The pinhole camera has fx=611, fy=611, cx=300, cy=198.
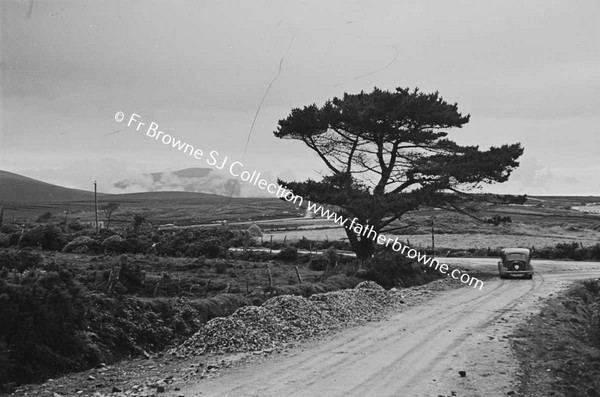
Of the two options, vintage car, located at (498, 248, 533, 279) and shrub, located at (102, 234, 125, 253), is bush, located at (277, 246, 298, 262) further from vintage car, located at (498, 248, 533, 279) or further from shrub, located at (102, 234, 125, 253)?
vintage car, located at (498, 248, 533, 279)

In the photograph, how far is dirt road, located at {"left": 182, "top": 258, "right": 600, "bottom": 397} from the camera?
10609 millimetres

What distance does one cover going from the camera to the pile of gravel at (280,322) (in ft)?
46.2

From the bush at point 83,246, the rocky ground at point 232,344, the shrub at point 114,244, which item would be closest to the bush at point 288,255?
the shrub at point 114,244

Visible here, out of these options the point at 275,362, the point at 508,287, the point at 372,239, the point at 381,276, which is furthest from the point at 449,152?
the point at 275,362

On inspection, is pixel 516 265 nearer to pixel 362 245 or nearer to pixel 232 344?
pixel 362 245

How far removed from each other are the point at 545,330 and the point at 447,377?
267 inches

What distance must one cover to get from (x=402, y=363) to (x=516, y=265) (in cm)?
2444

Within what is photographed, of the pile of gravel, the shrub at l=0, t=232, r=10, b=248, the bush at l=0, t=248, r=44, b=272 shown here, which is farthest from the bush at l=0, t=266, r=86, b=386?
the shrub at l=0, t=232, r=10, b=248

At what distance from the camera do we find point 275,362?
502 inches

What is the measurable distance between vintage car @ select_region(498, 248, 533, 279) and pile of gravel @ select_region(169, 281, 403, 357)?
15.4 meters

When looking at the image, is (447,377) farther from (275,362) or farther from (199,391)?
(199,391)

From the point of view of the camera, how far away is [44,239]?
53.5 m

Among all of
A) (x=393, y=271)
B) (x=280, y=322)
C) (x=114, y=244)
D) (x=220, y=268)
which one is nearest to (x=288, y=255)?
(x=220, y=268)

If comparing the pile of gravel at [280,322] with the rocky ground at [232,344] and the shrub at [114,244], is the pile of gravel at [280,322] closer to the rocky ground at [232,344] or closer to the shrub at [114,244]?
the rocky ground at [232,344]
